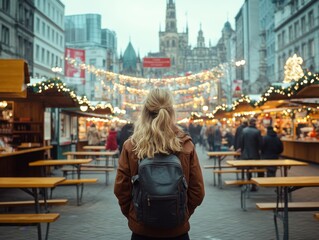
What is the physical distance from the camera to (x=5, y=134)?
19.4 metres

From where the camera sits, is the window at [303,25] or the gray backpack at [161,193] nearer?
the gray backpack at [161,193]

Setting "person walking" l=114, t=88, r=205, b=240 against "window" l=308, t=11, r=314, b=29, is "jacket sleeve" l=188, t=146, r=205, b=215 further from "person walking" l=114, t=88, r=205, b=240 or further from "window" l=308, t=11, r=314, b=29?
"window" l=308, t=11, r=314, b=29

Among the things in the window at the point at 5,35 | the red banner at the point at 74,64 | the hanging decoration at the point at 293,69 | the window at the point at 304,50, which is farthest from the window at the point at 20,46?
the window at the point at 304,50

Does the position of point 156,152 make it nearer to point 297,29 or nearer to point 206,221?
point 206,221

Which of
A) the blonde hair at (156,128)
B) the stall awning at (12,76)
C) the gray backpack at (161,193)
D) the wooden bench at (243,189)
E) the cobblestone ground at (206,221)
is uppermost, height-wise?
the stall awning at (12,76)

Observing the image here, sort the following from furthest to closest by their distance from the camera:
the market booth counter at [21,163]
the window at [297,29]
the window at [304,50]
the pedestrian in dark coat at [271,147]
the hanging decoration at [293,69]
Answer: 1. the window at [297,29]
2. the window at [304,50]
3. the hanging decoration at [293,69]
4. the market booth counter at [21,163]
5. the pedestrian in dark coat at [271,147]

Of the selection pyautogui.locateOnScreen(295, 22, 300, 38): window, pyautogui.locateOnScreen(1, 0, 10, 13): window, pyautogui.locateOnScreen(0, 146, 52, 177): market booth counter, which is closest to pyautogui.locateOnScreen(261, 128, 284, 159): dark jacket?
pyautogui.locateOnScreen(0, 146, 52, 177): market booth counter

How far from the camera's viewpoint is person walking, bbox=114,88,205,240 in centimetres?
407

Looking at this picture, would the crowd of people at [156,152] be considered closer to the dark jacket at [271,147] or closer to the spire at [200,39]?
the dark jacket at [271,147]

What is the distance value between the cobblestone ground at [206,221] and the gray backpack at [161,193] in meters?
4.38

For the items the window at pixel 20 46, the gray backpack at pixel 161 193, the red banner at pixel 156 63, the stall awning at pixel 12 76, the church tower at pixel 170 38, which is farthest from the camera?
the church tower at pixel 170 38

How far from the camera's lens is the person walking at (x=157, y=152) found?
407 centimetres

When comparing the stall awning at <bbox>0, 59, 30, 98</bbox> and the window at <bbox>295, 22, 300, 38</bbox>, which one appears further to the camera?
the window at <bbox>295, 22, 300, 38</bbox>

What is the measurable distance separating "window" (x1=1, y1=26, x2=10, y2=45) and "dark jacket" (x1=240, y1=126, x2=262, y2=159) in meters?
35.8
